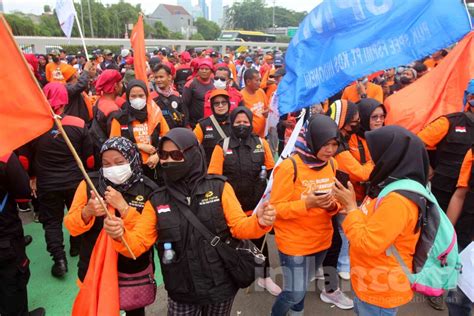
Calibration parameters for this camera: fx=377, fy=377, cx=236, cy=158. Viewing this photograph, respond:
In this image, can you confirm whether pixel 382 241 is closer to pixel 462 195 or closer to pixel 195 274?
pixel 195 274

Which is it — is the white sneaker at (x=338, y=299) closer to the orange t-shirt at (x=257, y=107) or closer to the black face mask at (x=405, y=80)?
the orange t-shirt at (x=257, y=107)

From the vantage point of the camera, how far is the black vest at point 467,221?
321 centimetres

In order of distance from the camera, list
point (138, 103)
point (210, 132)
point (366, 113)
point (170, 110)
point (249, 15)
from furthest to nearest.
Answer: point (249, 15) < point (170, 110) < point (210, 132) < point (138, 103) < point (366, 113)

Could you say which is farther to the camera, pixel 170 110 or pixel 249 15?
pixel 249 15

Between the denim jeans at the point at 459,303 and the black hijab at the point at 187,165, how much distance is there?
7.10ft

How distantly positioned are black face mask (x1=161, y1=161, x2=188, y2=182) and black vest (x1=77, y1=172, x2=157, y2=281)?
36 centimetres

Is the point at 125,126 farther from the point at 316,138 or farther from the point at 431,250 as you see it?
the point at 431,250

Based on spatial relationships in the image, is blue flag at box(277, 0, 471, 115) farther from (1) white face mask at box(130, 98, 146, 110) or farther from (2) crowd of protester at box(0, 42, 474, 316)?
(1) white face mask at box(130, 98, 146, 110)

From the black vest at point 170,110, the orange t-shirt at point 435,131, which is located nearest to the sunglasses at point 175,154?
the orange t-shirt at point 435,131

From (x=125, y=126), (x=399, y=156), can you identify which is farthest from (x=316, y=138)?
(x=125, y=126)

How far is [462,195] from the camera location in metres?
3.35

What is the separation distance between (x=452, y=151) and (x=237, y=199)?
214 cm

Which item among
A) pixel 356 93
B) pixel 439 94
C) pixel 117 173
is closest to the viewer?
pixel 117 173

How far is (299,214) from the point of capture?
274cm
